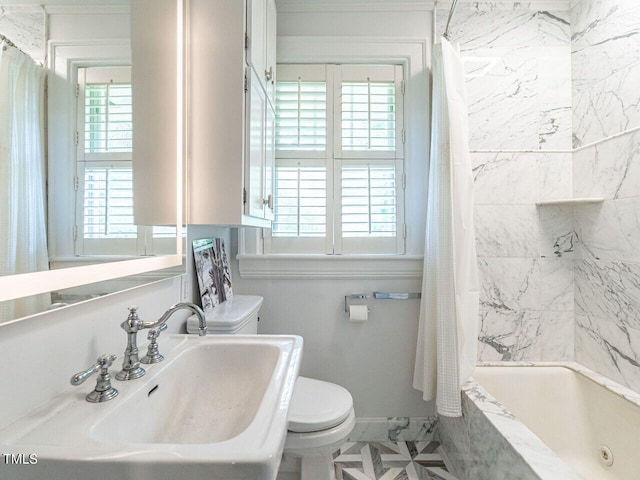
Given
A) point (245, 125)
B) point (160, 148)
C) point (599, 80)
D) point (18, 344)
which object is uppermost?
point (599, 80)

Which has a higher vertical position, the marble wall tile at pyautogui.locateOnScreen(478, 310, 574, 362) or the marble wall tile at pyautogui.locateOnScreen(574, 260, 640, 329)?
the marble wall tile at pyautogui.locateOnScreen(574, 260, 640, 329)

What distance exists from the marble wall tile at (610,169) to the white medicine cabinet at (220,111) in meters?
1.78

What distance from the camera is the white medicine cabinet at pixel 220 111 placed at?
118 cm

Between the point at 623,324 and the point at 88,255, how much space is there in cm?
222

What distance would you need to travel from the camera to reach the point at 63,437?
0.53 metres

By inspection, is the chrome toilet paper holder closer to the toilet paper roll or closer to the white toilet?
the toilet paper roll

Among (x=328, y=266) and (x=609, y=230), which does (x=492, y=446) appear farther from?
(x=609, y=230)

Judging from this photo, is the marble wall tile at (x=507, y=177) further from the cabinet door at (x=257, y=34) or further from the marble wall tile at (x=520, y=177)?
the cabinet door at (x=257, y=34)

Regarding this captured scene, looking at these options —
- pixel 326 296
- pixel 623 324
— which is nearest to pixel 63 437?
pixel 326 296

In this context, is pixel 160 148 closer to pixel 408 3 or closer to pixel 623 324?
pixel 408 3

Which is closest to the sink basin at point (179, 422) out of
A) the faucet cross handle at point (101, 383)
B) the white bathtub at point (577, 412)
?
the faucet cross handle at point (101, 383)

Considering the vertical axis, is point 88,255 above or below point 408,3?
below

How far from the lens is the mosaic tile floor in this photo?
1521 millimetres

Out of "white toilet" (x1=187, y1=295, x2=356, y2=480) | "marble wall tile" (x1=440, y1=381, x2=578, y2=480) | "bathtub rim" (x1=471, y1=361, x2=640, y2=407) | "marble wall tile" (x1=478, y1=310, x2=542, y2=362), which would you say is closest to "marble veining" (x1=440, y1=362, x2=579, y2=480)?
"marble wall tile" (x1=440, y1=381, x2=578, y2=480)
